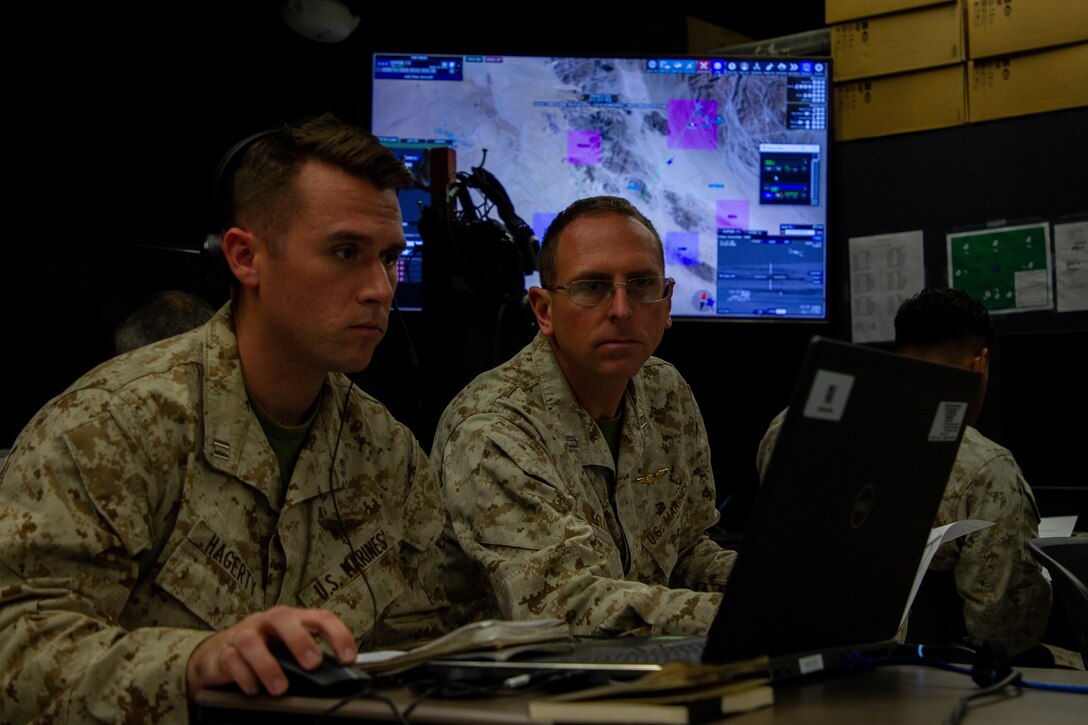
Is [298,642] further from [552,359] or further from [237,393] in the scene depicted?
[552,359]

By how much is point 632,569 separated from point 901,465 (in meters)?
0.86

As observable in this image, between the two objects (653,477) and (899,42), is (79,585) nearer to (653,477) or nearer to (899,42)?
(653,477)

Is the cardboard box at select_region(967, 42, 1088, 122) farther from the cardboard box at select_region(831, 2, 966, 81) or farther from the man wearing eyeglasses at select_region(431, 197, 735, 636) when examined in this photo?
the man wearing eyeglasses at select_region(431, 197, 735, 636)

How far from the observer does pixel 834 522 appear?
3.43ft

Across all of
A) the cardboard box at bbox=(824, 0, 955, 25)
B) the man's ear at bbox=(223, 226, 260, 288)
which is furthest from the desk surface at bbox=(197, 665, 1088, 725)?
the cardboard box at bbox=(824, 0, 955, 25)

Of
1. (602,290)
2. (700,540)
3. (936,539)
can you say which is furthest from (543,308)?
(936,539)

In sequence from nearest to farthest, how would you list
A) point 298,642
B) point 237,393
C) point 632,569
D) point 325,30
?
point 298,642
point 237,393
point 632,569
point 325,30

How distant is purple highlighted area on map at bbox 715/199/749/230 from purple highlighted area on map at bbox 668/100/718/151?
18 centimetres

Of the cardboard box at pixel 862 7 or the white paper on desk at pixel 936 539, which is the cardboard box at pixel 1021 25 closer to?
the cardboard box at pixel 862 7

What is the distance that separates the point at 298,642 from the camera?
0.99 meters

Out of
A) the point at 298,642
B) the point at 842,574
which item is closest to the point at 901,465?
the point at 842,574

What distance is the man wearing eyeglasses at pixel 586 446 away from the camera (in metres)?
1.71

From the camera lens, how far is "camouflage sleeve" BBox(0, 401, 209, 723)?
1.14 metres

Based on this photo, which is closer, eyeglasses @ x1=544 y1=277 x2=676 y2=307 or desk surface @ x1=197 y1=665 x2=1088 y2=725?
desk surface @ x1=197 y1=665 x2=1088 y2=725
